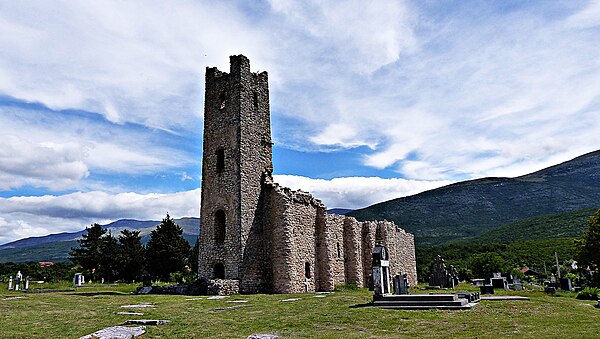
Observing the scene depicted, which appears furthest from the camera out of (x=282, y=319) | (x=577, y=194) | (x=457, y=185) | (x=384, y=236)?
(x=457, y=185)

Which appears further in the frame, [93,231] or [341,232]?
[93,231]

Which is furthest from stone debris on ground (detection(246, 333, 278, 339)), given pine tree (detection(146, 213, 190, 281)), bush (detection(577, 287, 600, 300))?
pine tree (detection(146, 213, 190, 281))

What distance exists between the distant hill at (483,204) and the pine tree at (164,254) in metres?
89.6

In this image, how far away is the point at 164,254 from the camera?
49.8 m

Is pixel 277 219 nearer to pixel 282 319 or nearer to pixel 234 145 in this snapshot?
pixel 234 145

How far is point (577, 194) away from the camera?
16338 cm

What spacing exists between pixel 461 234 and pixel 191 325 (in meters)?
135

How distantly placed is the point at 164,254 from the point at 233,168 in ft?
87.6

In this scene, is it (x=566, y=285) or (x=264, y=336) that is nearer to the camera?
(x=264, y=336)

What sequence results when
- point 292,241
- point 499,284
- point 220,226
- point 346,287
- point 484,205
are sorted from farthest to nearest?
1. point 484,205
2. point 499,284
3. point 346,287
4. point 220,226
5. point 292,241

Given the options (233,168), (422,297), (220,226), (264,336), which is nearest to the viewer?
(264,336)

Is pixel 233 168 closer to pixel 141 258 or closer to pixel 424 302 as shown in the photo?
pixel 424 302

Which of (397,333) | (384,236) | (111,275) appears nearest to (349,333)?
(397,333)

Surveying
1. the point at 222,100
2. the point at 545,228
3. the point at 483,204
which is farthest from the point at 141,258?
the point at 483,204
